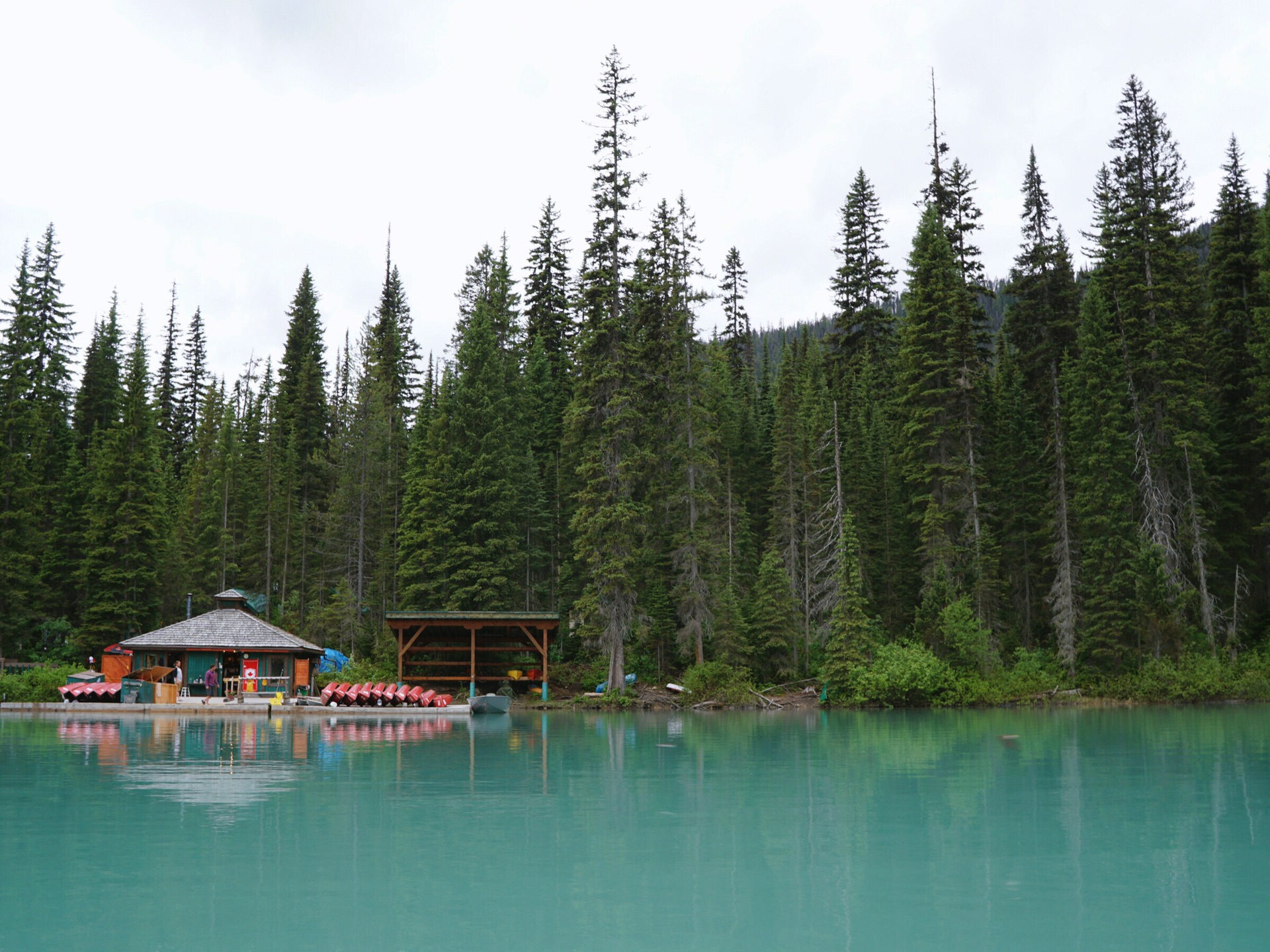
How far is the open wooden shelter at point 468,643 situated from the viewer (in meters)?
43.4

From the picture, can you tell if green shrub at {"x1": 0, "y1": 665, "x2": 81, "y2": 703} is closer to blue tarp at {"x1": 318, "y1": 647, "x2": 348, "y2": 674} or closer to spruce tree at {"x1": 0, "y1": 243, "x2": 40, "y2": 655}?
spruce tree at {"x1": 0, "y1": 243, "x2": 40, "y2": 655}

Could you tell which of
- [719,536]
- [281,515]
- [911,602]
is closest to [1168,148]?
[911,602]

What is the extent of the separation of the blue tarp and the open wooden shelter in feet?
15.0

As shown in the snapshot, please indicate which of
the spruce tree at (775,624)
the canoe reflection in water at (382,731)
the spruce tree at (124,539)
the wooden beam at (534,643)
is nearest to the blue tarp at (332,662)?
the spruce tree at (124,539)

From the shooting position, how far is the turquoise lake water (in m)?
8.38

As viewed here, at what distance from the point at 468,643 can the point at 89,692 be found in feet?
53.4

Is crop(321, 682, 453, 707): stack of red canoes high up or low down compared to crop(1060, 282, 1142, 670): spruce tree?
down

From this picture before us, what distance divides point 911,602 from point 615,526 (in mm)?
16094

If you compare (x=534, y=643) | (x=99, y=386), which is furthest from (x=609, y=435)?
(x=99, y=386)

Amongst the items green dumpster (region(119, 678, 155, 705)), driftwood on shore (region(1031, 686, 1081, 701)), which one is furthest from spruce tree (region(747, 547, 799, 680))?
green dumpster (region(119, 678, 155, 705))

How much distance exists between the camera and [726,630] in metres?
45.2

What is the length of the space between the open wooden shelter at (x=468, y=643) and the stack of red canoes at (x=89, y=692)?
11.1 m

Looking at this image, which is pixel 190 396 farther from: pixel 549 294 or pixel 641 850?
pixel 641 850

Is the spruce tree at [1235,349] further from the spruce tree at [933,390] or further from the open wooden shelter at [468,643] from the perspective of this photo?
the open wooden shelter at [468,643]
